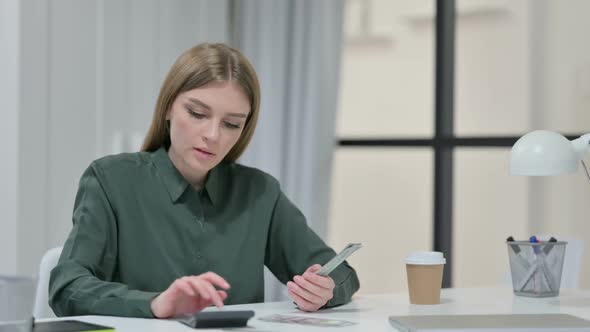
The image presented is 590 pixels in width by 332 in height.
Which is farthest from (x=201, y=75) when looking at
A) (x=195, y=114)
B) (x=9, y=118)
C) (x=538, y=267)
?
(x=9, y=118)

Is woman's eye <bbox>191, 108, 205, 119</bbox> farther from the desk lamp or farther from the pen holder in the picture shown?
the pen holder

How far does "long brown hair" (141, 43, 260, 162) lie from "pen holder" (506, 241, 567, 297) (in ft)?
2.35

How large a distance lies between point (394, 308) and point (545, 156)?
443mm

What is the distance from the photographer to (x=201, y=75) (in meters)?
2.00

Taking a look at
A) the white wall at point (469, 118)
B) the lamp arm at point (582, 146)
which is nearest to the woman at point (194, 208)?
the lamp arm at point (582, 146)

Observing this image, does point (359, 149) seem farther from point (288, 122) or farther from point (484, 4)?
point (484, 4)

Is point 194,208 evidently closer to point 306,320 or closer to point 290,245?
point 290,245

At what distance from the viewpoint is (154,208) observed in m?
2.04

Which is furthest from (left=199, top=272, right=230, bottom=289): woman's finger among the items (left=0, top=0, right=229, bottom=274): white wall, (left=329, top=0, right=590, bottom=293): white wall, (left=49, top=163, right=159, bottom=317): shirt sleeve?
(left=329, top=0, right=590, bottom=293): white wall

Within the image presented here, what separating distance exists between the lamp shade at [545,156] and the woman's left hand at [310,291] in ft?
1.54

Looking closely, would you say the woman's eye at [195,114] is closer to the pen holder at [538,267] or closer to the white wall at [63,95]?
the pen holder at [538,267]

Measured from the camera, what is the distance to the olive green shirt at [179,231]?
1937mm

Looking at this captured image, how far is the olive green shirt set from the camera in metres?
1.94

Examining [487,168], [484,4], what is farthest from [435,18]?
[487,168]
